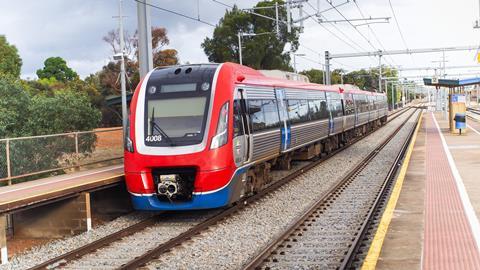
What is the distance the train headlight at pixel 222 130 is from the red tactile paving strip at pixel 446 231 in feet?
12.1

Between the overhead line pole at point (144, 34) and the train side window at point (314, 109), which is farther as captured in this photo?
the train side window at point (314, 109)

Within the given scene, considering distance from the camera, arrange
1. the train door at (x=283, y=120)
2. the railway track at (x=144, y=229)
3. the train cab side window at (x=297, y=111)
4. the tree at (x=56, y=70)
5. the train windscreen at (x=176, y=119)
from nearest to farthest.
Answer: the railway track at (x=144, y=229) < the train windscreen at (x=176, y=119) < the train door at (x=283, y=120) < the train cab side window at (x=297, y=111) < the tree at (x=56, y=70)

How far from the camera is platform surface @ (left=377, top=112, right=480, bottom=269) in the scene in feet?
22.3

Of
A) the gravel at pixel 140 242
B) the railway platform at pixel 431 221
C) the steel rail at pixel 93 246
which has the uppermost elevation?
Answer: the railway platform at pixel 431 221

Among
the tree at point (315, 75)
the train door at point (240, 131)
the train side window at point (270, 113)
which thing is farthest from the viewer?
the tree at point (315, 75)

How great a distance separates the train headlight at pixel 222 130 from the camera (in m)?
10.2

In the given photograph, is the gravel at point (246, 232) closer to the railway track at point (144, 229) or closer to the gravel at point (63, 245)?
the railway track at point (144, 229)

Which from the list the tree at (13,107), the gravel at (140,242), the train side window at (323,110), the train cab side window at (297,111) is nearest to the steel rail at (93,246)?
the gravel at (140,242)

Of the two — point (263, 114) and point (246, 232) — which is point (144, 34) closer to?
point (263, 114)

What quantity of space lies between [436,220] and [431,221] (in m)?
0.11

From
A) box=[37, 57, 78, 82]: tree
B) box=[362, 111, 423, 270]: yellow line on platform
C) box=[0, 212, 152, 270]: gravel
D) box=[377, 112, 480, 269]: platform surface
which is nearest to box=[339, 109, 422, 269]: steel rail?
box=[362, 111, 423, 270]: yellow line on platform

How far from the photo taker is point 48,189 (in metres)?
10.4

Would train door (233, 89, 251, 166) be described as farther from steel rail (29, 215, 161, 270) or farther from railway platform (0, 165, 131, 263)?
railway platform (0, 165, 131, 263)

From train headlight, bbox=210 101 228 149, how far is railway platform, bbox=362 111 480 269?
10.1ft
